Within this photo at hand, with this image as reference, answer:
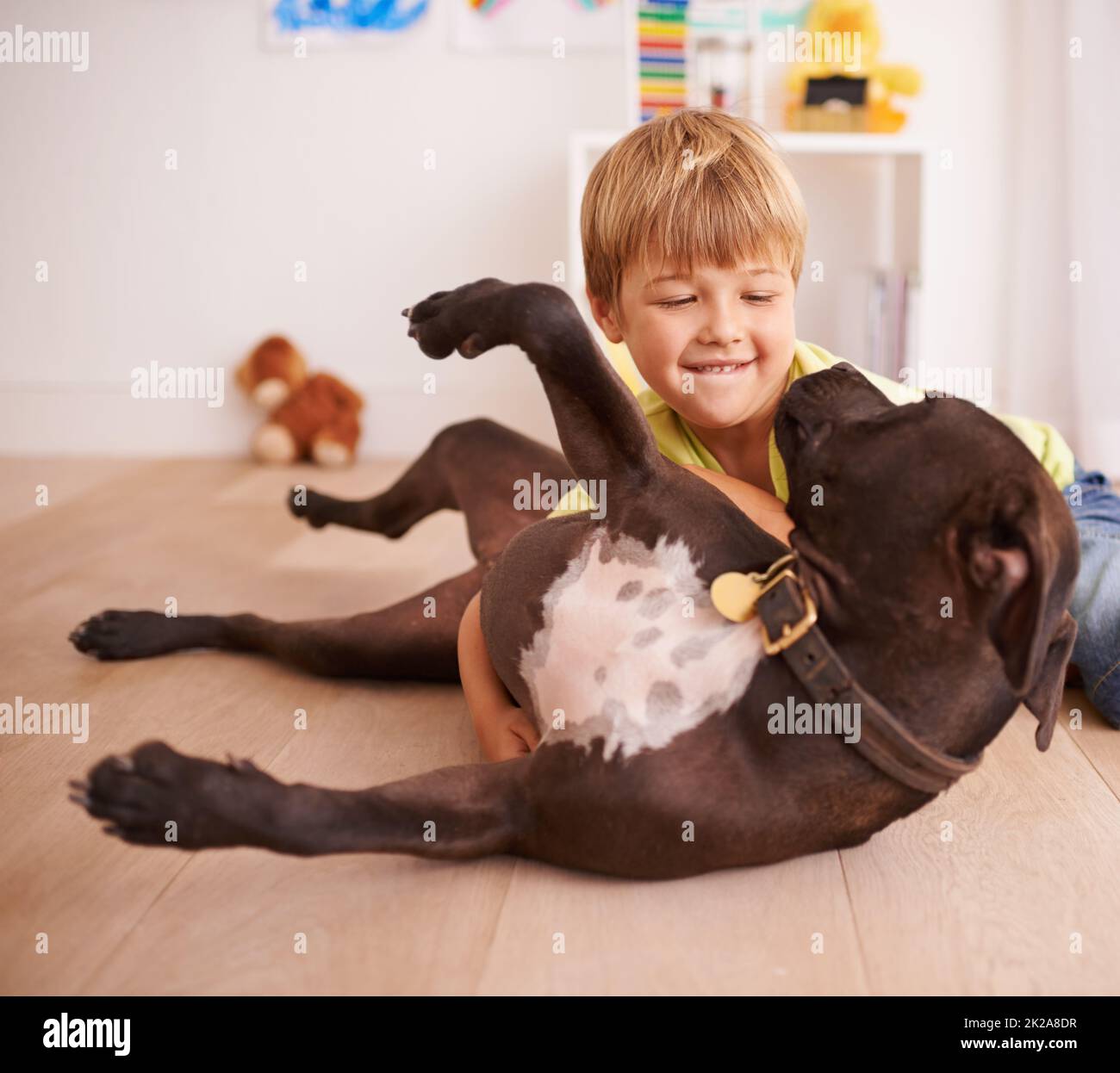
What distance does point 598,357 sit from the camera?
1251 millimetres

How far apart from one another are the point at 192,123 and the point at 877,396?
10.1 feet

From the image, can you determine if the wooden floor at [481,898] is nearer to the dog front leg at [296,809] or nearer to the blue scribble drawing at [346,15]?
the dog front leg at [296,809]

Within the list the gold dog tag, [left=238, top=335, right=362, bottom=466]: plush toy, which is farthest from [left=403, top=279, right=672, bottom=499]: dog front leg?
[left=238, top=335, right=362, bottom=466]: plush toy

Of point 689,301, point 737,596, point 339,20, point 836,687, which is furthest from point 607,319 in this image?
point 339,20

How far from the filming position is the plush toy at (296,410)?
3725 mm

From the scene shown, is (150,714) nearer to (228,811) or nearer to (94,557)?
(228,811)

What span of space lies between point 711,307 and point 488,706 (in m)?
0.57

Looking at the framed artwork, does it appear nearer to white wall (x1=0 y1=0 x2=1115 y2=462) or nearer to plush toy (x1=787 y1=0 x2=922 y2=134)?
white wall (x1=0 y1=0 x2=1115 y2=462)

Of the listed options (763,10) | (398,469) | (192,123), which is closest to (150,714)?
(398,469)

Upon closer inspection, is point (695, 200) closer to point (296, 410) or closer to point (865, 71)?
point (865, 71)

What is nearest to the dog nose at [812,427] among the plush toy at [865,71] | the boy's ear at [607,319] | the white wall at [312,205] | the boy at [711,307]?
the boy at [711,307]

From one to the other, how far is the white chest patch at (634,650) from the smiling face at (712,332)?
41cm

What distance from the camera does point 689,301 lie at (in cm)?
163

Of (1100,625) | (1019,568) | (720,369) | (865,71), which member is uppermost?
(865,71)
